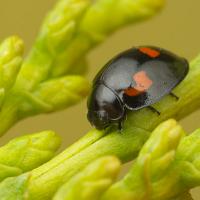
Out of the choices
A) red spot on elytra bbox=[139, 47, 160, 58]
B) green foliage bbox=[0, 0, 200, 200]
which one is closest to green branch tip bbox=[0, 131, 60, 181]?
green foliage bbox=[0, 0, 200, 200]

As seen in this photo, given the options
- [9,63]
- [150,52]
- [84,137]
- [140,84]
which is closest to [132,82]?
[140,84]

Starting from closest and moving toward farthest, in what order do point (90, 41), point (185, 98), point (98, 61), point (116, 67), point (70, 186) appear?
point (70, 186), point (185, 98), point (116, 67), point (90, 41), point (98, 61)

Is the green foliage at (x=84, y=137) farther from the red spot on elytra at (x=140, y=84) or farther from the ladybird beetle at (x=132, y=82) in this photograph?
the red spot on elytra at (x=140, y=84)

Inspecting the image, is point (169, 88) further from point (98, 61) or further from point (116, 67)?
point (98, 61)

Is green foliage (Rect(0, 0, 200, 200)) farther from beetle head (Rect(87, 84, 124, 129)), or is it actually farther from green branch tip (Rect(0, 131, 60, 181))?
beetle head (Rect(87, 84, 124, 129))

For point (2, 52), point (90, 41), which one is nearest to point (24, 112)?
point (2, 52)

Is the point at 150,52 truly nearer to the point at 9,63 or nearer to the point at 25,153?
the point at 9,63
